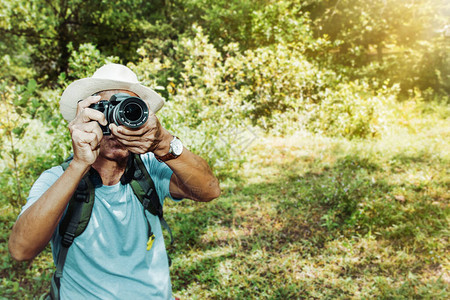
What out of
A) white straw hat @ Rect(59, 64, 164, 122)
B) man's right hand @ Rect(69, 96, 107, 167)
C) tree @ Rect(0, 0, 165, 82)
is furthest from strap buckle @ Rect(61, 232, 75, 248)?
tree @ Rect(0, 0, 165, 82)

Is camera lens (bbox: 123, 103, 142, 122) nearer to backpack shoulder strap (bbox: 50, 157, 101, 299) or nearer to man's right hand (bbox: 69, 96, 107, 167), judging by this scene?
man's right hand (bbox: 69, 96, 107, 167)

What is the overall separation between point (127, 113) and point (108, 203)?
0.48 m

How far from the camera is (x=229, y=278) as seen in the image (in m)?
3.22

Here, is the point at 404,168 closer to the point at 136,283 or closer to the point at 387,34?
the point at 136,283

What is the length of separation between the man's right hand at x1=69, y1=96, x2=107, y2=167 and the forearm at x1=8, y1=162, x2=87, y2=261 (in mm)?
61

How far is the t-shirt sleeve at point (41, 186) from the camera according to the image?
1.32m

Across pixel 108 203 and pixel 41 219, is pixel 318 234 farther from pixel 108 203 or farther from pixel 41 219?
pixel 41 219

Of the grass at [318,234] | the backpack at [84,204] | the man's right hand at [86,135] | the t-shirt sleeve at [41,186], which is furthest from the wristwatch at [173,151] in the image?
the grass at [318,234]

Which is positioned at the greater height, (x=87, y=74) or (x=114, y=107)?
(x=114, y=107)

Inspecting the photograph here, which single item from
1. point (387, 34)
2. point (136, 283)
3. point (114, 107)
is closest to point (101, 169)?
point (114, 107)

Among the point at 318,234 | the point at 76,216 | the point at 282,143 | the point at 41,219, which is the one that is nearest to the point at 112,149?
the point at 76,216

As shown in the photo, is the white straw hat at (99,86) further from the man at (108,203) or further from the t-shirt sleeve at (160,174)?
the t-shirt sleeve at (160,174)

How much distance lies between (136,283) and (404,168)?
507cm

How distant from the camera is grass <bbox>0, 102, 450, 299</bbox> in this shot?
10.1 ft
